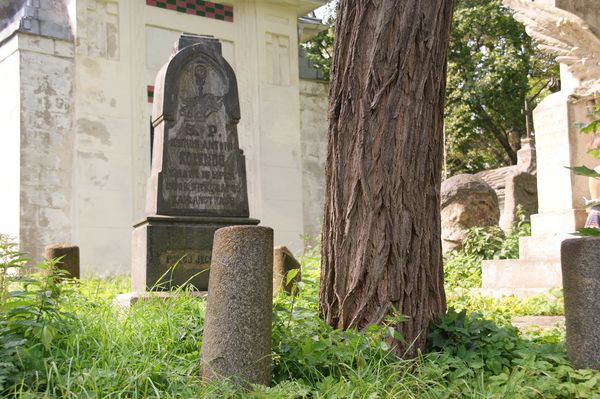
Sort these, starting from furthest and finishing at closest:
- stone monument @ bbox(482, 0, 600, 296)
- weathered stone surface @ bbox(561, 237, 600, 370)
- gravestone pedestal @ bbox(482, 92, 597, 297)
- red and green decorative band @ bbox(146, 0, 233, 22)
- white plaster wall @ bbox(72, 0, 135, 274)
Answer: red and green decorative band @ bbox(146, 0, 233, 22)
white plaster wall @ bbox(72, 0, 135, 274)
stone monument @ bbox(482, 0, 600, 296)
gravestone pedestal @ bbox(482, 92, 597, 297)
weathered stone surface @ bbox(561, 237, 600, 370)

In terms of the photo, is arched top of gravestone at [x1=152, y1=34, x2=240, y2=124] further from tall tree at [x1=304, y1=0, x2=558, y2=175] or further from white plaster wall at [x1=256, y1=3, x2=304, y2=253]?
tall tree at [x1=304, y1=0, x2=558, y2=175]

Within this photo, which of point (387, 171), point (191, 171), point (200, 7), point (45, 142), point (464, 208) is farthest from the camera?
point (200, 7)

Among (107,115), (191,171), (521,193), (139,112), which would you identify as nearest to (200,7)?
(139,112)

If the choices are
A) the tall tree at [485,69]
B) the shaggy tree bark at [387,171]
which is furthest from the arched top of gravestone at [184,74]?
the tall tree at [485,69]

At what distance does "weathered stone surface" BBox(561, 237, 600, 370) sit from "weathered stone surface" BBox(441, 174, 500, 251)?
316 inches

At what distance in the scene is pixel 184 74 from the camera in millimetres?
8703

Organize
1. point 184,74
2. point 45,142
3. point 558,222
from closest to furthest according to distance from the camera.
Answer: point 184,74
point 558,222
point 45,142

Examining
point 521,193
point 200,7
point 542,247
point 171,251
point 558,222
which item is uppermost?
point 200,7

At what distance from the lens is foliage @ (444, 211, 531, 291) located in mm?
10962

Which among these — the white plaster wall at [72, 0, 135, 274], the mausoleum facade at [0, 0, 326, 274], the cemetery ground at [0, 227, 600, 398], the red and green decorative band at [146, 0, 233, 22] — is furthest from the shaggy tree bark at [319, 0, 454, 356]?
the red and green decorative band at [146, 0, 233, 22]

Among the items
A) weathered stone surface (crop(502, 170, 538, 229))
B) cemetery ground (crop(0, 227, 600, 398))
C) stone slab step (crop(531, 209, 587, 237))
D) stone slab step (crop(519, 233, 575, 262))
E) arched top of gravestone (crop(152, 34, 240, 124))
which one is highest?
arched top of gravestone (crop(152, 34, 240, 124))

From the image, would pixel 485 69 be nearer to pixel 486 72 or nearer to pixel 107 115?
pixel 486 72

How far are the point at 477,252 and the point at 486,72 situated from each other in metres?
17.3

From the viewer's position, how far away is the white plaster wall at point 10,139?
45.9 ft
